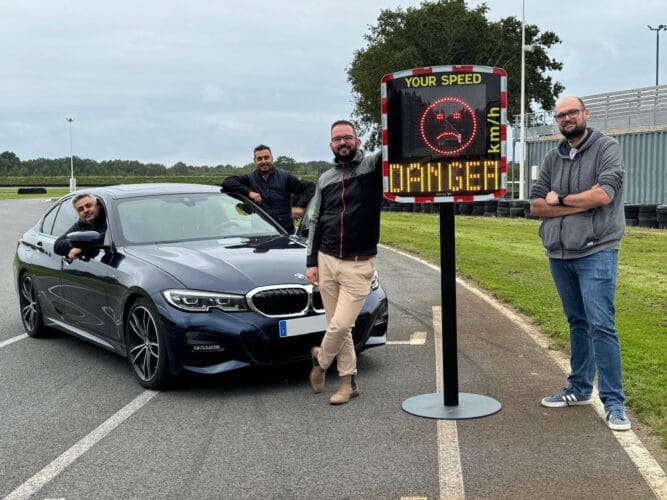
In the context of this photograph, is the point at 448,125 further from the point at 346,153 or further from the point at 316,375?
the point at 316,375

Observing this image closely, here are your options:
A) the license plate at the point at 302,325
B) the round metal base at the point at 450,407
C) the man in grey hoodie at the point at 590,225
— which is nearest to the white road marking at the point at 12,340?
the license plate at the point at 302,325

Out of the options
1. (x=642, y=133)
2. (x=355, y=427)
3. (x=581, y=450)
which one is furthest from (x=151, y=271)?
(x=642, y=133)

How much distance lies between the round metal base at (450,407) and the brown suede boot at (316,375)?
63cm

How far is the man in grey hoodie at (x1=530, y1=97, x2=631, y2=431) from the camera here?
5.09 meters

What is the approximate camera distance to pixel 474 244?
729 inches

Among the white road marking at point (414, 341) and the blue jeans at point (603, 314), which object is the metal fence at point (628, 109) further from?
the blue jeans at point (603, 314)

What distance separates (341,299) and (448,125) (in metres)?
1.36

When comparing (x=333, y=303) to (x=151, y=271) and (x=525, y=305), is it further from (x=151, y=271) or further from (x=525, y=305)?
(x=525, y=305)

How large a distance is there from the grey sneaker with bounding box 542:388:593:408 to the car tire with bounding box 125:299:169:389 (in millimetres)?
2643

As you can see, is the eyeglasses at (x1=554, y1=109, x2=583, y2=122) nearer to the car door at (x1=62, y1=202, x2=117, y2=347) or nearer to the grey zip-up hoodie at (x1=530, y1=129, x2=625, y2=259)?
the grey zip-up hoodie at (x1=530, y1=129, x2=625, y2=259)

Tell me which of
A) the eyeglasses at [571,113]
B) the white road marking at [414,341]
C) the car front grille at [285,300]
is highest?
the eyeglasses at [571,113]

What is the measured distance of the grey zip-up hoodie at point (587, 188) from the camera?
5.10 meters

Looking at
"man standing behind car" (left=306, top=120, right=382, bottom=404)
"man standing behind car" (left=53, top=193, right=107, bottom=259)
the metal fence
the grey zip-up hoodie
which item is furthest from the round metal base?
the metal fence

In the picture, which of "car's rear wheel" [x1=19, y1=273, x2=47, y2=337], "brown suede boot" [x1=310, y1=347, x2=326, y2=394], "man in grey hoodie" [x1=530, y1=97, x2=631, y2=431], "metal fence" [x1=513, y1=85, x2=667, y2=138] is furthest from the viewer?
"metal fence" [x1=513, y1=85, x2=667, y2=138]
